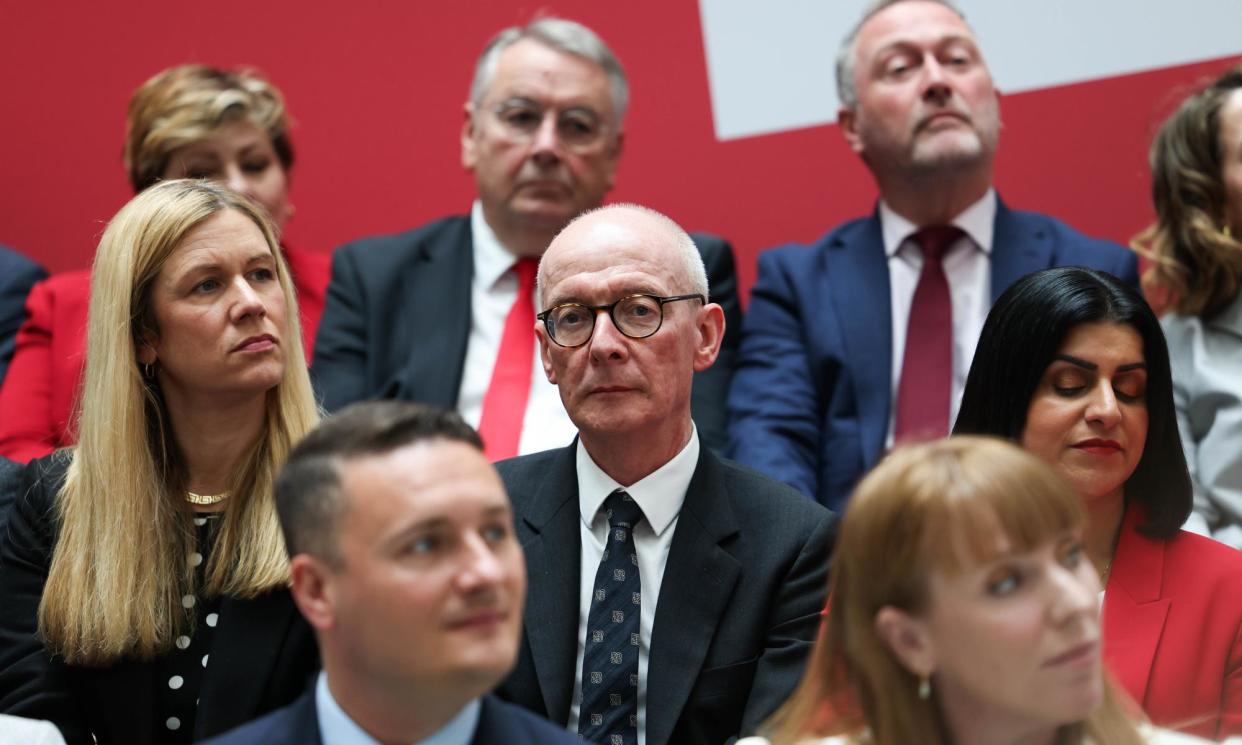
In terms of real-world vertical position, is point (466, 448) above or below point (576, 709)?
above

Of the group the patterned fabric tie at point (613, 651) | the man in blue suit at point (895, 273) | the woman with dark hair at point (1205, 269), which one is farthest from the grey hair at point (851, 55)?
the patterned fabric tie at point (613, 651)

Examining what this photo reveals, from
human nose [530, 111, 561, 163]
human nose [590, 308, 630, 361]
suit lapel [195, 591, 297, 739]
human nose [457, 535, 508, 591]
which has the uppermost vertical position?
human nose [530, 111, 561, 163]

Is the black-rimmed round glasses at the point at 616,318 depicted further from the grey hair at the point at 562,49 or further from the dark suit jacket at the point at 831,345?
the grey hair at the point at 562,49

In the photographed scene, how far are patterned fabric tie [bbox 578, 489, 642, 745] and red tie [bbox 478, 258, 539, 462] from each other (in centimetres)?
77

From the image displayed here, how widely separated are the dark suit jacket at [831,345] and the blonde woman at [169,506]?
0.89 m

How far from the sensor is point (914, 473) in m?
1.57

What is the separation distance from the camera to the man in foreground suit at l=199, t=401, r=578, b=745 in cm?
151

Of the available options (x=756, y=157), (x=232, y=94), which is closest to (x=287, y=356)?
(x=232, y=94)

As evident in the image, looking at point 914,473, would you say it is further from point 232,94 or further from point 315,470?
point 232,94

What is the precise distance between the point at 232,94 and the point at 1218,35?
2.15 metres

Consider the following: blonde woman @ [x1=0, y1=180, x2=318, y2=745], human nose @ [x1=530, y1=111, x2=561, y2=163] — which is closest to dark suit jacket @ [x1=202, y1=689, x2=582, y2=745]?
blonde woman @ [x1=0, y1=180, x2=318, y2=745]

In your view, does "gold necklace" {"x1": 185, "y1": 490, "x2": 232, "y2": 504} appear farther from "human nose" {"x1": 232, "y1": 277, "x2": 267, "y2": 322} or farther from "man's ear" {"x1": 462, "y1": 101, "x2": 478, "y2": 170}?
"man's ear" {"x1": 462, "y1": 101, "x2": 478, "y2": 170}

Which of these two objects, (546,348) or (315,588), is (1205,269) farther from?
(315,588)

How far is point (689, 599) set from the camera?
7.00 feet
